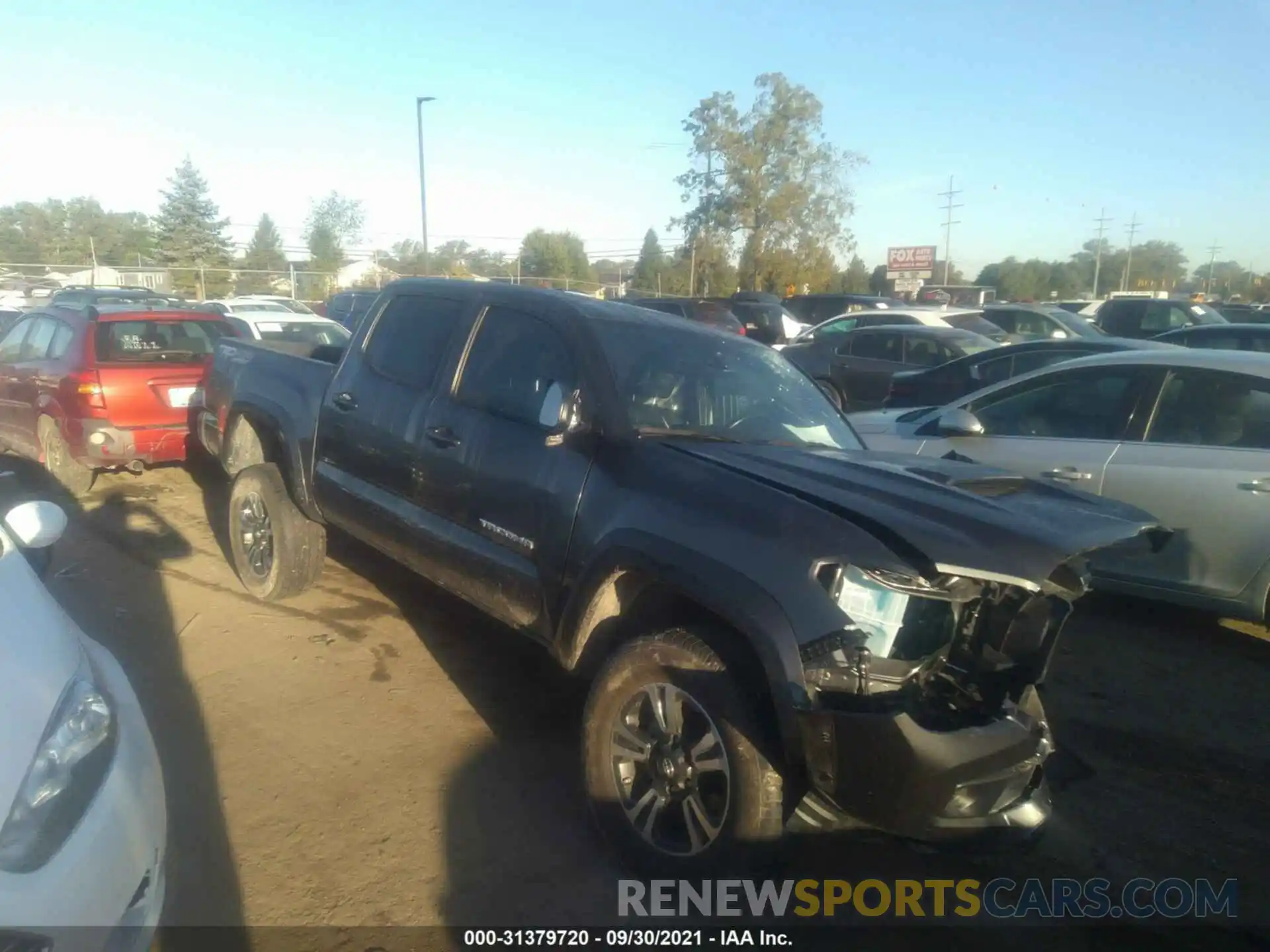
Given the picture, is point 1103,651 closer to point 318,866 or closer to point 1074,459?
point 1074,459

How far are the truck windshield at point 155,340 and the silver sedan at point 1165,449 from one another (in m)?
6.37

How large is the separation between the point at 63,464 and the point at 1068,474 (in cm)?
807

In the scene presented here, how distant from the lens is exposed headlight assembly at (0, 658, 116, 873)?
6.53 ft

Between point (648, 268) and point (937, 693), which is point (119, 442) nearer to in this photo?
point (937, 693)

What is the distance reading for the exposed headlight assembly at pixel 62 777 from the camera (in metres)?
1.99

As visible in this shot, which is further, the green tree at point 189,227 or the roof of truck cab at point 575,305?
the green tree at point 189,227

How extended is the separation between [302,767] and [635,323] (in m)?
2.33

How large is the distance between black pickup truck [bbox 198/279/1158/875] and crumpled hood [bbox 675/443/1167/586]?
12 mm

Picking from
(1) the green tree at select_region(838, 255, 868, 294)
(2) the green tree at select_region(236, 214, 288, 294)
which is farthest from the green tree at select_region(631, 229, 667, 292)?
(2) the green tree at select_region(236, 214, 288, 294)

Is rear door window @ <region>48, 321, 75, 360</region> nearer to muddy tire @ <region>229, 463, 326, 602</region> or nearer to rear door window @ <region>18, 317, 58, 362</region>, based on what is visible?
rear door window @ <region>18, 317, 58, 362</region>

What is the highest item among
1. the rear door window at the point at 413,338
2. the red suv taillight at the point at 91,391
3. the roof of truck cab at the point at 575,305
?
the roof of truck cab at the point at 575,305

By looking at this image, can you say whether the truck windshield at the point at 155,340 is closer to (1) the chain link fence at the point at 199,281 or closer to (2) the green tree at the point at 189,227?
(1) the chain link fence at the point at 199,281

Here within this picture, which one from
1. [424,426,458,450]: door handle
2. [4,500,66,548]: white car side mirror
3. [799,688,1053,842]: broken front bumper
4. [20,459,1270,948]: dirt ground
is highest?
[424,426,458,450]: door handle

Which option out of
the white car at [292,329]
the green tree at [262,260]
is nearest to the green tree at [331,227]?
the green tree at [262,260]
